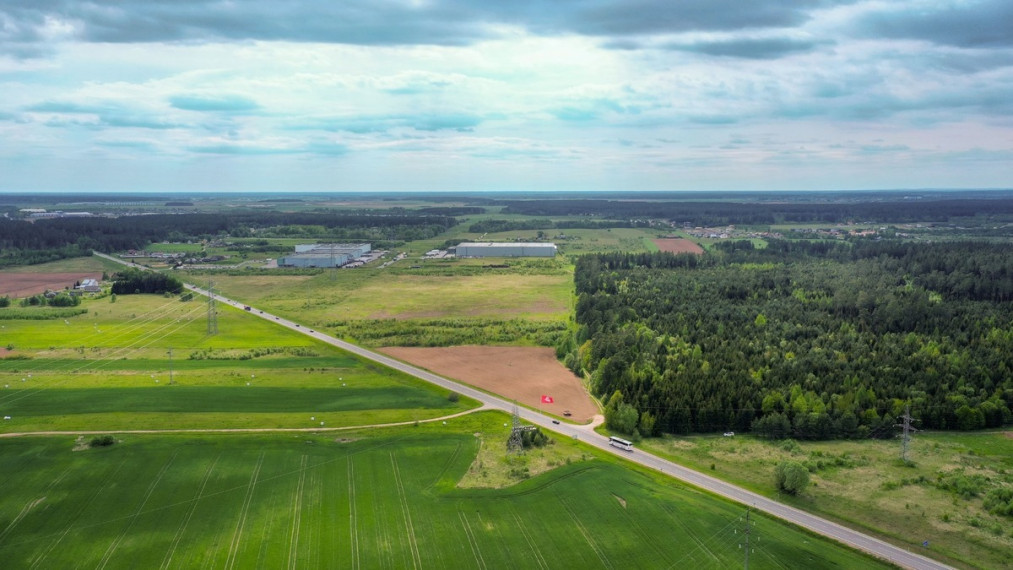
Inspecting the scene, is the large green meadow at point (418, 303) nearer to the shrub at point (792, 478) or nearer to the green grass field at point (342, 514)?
the green grass field at point (342, 514)

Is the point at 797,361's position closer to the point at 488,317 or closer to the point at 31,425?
the point at 488,317

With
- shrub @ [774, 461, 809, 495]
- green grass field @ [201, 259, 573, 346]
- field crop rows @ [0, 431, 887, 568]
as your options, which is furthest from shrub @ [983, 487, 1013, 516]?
green grass field @ [201, 259, 573, 346]

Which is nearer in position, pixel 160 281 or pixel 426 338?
pixel 426 338

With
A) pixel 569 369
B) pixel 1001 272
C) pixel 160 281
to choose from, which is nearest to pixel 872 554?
pixel 569 369

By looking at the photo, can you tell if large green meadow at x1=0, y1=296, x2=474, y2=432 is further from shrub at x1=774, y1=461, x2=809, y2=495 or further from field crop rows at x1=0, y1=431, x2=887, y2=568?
shrub at x1=774, y1=461, x2=809, y2=495

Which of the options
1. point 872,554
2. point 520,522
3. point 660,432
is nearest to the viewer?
point 872,554

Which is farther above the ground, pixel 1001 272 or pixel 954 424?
pixel 1001 272
